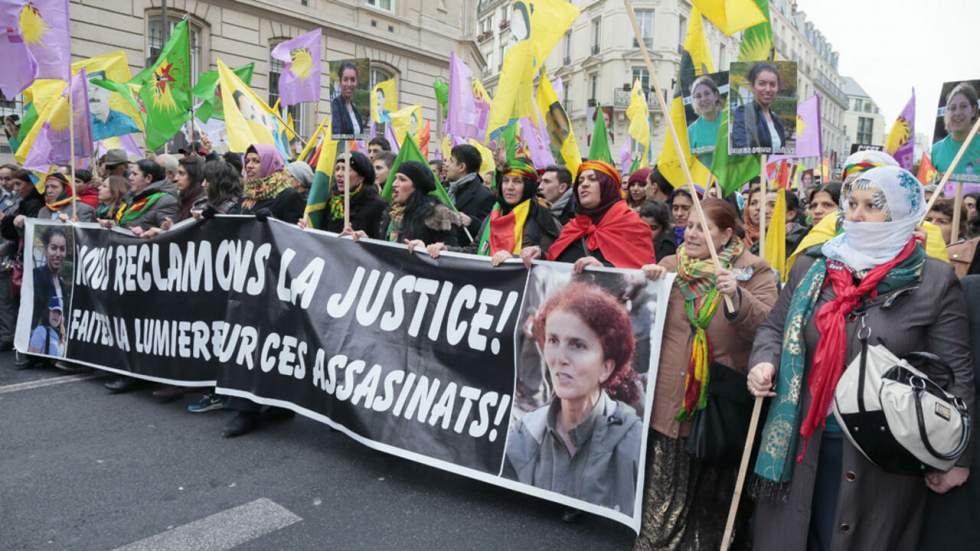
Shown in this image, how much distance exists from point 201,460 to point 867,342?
3659 millimetres

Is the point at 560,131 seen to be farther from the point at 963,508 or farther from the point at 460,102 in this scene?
the point at 460,102

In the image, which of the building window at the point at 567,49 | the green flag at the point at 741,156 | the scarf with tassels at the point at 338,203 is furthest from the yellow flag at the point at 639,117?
the building window at the point at 567,49

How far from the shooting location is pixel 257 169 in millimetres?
5520

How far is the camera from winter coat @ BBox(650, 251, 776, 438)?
2869mm

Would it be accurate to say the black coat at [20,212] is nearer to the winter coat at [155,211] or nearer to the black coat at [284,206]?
the winter coat at [155,211]

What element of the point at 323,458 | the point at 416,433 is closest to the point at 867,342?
the point at 416,433

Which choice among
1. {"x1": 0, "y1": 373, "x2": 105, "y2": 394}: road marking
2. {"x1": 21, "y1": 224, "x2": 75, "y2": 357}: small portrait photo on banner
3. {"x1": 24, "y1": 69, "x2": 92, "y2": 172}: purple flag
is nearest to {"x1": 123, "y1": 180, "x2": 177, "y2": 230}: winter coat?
{"x1": 21, "y1": 224, "x2": 75, "y2": 357}: small portrait photo on banner

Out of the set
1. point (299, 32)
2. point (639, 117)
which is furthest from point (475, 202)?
point (299, 32)

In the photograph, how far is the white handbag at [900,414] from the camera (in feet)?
7.04

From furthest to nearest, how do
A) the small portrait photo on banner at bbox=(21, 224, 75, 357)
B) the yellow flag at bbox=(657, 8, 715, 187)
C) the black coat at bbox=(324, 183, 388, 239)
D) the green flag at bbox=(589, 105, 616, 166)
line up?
the green flag at bbox=(589, 105, 616, 166) < the small portrait photo on banner at bbox=(21, 224, 75, 357) < the black coat at bbox=(324, 183, 388, 239) < the yellow flag at bbox=(657, 8, 715, 187)

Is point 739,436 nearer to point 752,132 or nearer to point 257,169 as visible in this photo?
point 752,132

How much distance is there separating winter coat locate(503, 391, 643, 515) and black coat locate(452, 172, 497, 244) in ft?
9.28

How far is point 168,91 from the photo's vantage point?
32.4 ft

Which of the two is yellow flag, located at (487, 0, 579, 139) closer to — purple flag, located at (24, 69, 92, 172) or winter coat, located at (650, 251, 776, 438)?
winter coat, located at (650, 251, 776, 438)
